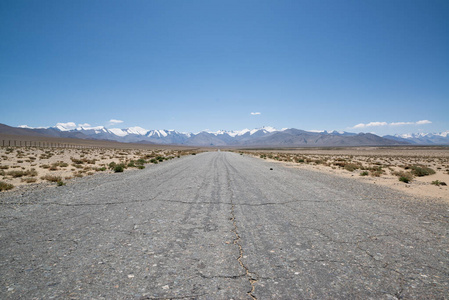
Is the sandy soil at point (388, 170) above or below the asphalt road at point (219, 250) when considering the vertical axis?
below

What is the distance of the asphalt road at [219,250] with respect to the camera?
305 centimetres

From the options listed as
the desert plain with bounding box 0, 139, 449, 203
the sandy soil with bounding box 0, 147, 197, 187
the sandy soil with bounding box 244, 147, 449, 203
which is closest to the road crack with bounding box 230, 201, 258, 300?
the sandy soil with bounding box 244, 147, 449, 203

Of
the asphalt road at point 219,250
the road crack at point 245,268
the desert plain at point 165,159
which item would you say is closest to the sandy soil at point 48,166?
the desert plain at point 165,159

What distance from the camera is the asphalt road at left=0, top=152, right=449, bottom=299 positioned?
120 inches

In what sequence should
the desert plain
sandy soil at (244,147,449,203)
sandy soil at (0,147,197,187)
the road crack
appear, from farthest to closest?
sandy soil at (0,147,197,187) < the desert plain < sandy soil at (244,147,449,203) < the road crack

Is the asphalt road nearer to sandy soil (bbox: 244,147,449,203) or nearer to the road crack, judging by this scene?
the road crack

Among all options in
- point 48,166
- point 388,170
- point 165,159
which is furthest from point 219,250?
point 165,159

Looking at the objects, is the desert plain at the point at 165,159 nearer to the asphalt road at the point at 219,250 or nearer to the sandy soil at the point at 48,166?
the sandy soil at the point at 48,166

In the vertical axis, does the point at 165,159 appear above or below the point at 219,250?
below

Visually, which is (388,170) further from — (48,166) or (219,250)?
(48,166)

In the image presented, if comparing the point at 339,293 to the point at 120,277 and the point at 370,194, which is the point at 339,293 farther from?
the point at 370,194

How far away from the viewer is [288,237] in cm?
477

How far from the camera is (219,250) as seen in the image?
4148 mm

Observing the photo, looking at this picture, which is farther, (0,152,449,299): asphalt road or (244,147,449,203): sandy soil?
(244,147,449,203): sandy soil
